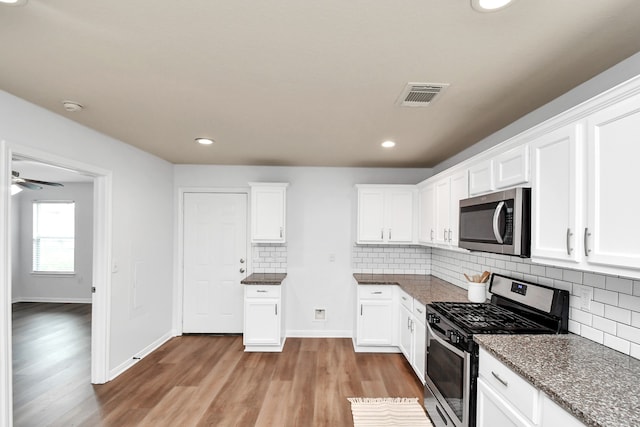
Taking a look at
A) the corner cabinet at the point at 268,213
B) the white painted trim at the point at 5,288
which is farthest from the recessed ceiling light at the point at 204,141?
the white painted trim at the point at 5,288

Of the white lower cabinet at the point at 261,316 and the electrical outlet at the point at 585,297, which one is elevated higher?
the electrical outlet at the point at 585,297

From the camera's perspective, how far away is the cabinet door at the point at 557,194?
1.62 metres

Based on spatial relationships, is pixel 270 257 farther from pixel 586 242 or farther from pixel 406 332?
pixel 586 242

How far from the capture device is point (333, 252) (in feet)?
15.6

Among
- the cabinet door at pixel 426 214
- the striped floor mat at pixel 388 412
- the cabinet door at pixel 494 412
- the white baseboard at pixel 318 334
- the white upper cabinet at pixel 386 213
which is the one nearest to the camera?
the cabinet door at pixel 494 412

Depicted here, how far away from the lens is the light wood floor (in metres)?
2.71

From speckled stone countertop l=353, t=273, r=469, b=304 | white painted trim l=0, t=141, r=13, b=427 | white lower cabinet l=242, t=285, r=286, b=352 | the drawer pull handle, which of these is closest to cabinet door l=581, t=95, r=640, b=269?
the drawer pull handle

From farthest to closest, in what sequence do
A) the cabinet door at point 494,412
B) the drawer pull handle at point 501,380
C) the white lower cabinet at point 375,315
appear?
the white lower cabinet at point 375,315
the drawer pull handle at point 501,380
the cabinet door at point 494,412

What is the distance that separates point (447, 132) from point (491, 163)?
0.69 meters

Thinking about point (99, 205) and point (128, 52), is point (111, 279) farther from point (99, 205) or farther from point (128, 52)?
point (128, 52)

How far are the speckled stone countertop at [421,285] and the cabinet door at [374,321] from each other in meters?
0.26

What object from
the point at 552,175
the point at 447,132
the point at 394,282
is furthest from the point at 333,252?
the point at 552,175

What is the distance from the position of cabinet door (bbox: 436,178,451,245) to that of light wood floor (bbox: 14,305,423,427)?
150cm

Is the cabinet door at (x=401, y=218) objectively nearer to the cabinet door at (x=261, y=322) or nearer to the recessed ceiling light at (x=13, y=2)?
the cabinet door at (x=261, y=322)
